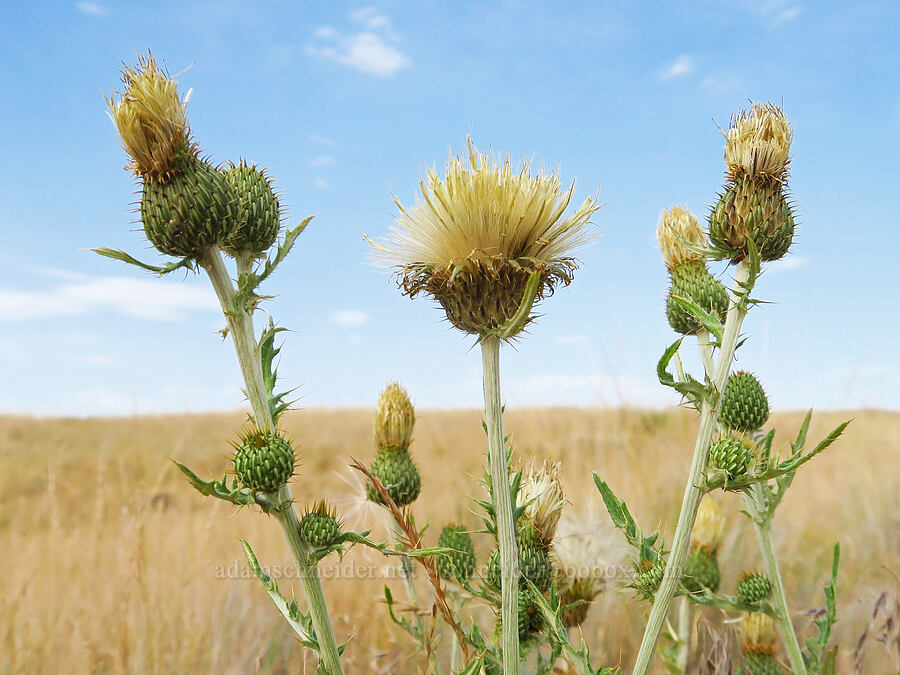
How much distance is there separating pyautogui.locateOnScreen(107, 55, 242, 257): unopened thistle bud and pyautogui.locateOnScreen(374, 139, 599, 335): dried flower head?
72cm

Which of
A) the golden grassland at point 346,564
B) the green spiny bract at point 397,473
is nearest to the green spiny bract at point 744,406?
the golden grassland at point 346,564

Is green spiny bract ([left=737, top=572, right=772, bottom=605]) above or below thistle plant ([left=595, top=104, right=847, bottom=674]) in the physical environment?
below

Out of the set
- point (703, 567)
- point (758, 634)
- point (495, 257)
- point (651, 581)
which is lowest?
point (758, 634)

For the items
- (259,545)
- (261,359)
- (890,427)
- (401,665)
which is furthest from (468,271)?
(890,427)

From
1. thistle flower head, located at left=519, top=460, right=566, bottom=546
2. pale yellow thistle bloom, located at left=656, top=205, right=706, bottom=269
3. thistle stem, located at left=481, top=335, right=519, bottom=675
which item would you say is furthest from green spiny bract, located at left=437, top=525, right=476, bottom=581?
pale yellow thistle bloom, located at left=656, top=205, right=706, bottom=269

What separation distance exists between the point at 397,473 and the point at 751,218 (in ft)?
7.12

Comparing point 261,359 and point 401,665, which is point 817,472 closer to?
point 401,665

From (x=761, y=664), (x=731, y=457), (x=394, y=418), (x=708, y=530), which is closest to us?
(x=731, y=457)

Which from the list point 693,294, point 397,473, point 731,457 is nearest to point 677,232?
point 693,294

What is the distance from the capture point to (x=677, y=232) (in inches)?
156

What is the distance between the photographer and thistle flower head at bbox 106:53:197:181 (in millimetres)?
2637

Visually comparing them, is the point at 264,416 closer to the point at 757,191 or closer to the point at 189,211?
the point at 189,211

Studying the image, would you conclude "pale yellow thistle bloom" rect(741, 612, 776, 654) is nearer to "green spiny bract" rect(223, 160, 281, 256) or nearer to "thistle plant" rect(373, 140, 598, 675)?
"thistle plant" rect(373, 140, 598, 675)

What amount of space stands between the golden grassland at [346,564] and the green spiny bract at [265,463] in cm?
23
